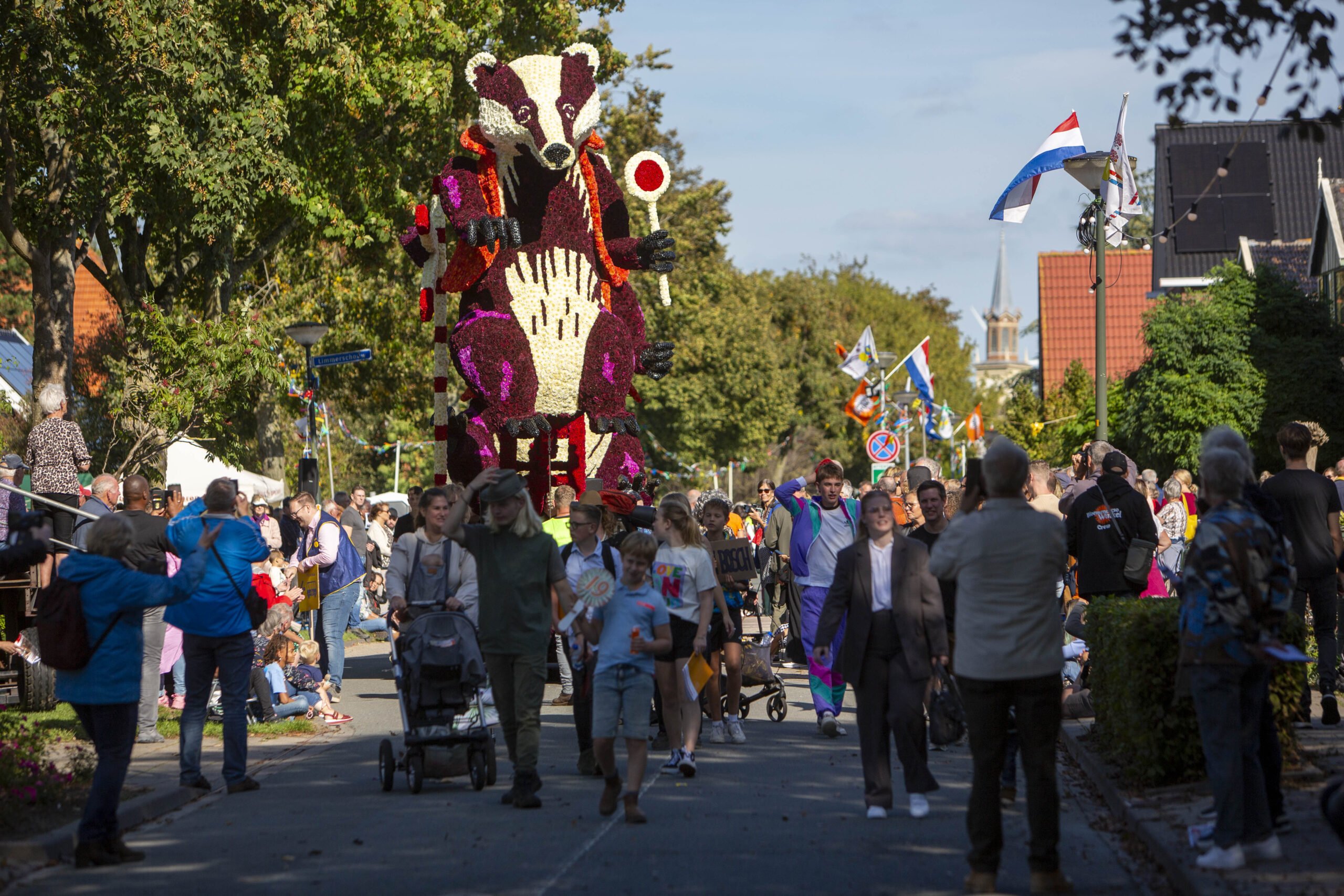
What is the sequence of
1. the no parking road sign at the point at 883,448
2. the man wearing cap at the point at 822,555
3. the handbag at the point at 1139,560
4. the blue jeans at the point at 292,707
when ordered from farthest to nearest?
the no parking road sign at the point at 883,448
the blue jeans at the point at 292,707
the man wearing cap at the point at 822,555
the handbag at the point at 1139,560

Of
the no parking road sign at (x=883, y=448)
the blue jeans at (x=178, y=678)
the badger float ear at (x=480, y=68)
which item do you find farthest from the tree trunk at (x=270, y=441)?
the blue jeans at (x=178, y=678)

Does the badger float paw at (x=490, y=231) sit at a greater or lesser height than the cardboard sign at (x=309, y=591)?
greater

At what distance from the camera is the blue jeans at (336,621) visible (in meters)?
13.8

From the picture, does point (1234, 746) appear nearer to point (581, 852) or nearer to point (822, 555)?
→ point (581, 852)

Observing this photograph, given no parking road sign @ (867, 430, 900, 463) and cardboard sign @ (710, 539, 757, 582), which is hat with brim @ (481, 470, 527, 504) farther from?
no parking road sign @ (867, 430, 900, 463)

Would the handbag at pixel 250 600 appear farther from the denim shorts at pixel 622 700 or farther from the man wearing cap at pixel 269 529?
the man wearing cap at pixel 269 529

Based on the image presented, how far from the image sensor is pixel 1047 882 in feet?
20.6

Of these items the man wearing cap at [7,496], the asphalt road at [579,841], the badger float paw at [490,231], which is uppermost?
the badger float paw at [490,231]

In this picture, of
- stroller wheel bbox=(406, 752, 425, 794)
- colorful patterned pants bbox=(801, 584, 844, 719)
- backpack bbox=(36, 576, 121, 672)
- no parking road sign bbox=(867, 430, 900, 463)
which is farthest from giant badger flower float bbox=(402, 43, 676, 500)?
no parking road sign bbox=(867, 430, 900, 463)

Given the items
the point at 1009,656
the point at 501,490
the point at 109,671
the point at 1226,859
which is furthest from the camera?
the point at 501,490

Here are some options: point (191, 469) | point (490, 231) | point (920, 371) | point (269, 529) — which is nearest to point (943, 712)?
point (490, 231)

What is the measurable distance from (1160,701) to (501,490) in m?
3.61

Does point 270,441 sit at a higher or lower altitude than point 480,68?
lower

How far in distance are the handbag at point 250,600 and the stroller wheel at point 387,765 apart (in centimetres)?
104
